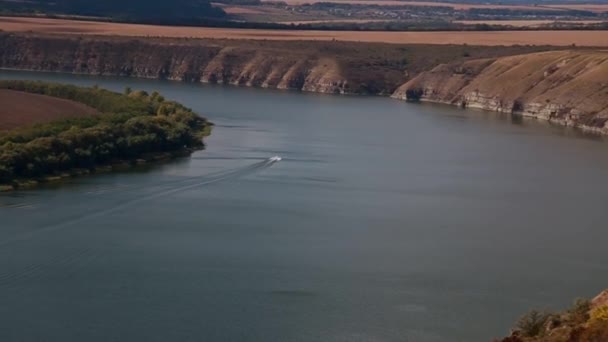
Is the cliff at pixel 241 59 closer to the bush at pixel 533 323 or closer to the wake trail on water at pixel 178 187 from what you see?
the wake trail on water at pixel 178 187

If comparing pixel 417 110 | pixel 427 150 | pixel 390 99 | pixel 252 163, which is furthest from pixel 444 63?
pixel 252 163

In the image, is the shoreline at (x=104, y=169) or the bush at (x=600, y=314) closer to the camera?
the bush at (x=600, y=314)

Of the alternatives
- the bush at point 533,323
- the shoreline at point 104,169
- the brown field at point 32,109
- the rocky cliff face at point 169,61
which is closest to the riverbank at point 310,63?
the rocky cliff face at point 169,61

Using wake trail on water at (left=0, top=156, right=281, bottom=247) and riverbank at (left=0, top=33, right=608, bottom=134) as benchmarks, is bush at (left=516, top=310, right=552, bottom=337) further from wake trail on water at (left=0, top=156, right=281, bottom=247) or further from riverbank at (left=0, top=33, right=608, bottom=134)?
riverbank at (left=0, top=33, right=608, bottom=134)

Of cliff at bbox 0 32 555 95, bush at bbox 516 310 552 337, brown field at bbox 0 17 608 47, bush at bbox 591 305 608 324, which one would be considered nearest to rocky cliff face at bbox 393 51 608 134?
cliff at bbox 0 32 555 95

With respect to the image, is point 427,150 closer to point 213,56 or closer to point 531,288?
point 531,288
